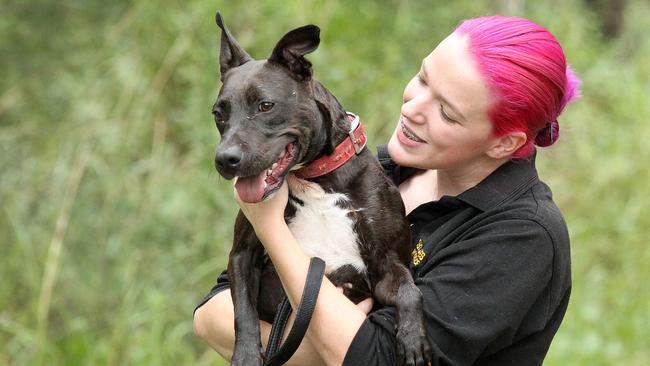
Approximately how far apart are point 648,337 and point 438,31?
7.79 feet

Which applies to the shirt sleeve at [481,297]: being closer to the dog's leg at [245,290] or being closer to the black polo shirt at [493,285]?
the black polo shirt at [493,285]

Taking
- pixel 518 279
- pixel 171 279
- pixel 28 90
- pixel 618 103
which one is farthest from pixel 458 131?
pixel 618 103

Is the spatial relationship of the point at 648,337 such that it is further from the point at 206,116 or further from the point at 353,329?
the point at 353,329

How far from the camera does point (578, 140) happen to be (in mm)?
7621

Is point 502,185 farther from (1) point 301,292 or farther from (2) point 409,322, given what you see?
(1) point 301,292

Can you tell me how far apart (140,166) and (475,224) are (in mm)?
2554

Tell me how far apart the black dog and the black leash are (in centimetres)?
5

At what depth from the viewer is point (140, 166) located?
4.60m

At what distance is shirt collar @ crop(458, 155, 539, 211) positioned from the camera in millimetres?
2506

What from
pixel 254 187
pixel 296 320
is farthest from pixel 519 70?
pixel 296 320

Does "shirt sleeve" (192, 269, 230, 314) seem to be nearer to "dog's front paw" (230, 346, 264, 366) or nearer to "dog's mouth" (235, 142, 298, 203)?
"dog's front paw" (230, 346, 264, 366)

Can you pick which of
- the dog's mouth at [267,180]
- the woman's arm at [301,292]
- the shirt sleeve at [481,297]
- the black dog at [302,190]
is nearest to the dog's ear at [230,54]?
the black dog at [302,190]

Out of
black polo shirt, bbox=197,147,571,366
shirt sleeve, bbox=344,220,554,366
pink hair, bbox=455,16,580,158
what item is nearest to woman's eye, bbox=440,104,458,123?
pink hair, bbox=455,16,580,158

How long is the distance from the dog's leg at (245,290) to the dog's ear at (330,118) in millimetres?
375
